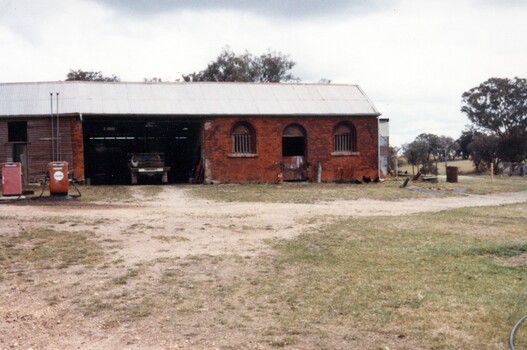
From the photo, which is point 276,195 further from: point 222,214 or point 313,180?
point 313,180

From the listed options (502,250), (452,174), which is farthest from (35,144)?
(502,250)

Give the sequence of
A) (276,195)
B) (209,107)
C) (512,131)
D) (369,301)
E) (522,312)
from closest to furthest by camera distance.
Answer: (522,312) → (369,301) → (276,195) → (209,107) → (512,131)

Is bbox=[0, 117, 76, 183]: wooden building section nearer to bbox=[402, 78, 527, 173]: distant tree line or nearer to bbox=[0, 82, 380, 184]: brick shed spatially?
bbox=[0, 82, 380, 184]: brick shed

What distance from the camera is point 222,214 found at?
15.0 meters

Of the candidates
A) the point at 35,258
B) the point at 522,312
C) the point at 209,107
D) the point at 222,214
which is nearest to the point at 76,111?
the point at 209,107

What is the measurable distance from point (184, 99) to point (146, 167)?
183 inches

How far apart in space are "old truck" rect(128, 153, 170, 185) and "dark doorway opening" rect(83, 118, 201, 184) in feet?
13.6

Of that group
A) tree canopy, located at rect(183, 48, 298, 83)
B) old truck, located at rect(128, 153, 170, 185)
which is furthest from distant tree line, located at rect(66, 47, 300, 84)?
old truck, located at rect(128, 153, 170, 185)

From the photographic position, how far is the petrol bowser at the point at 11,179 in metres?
18.5

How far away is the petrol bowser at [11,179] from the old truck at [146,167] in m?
10.5

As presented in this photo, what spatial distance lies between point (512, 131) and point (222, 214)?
60812 millimetres

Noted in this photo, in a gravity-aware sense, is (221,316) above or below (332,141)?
below

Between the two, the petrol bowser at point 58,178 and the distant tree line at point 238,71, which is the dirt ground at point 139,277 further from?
the distant tree line at point 238,71

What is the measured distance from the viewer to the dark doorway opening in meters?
34.6
